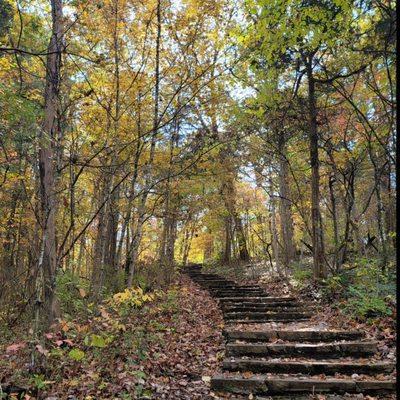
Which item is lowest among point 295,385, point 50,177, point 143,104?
point 295,385

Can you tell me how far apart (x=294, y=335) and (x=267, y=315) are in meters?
1.49

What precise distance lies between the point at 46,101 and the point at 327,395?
5.47 meters

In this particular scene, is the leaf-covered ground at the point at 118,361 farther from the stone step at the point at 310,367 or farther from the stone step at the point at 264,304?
the stone step at the point at 264,304

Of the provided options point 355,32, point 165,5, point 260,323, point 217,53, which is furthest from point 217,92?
point 260,323

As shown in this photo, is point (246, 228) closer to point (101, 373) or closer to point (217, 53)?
point (217, 53)

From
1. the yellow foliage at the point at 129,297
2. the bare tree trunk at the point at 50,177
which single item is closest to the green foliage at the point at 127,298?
the yellow foliage at the point at 129,297

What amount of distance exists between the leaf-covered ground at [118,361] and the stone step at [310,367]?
1.43 feet

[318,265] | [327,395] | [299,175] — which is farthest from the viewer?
[299,175]

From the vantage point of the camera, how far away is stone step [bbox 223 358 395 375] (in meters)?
4.87

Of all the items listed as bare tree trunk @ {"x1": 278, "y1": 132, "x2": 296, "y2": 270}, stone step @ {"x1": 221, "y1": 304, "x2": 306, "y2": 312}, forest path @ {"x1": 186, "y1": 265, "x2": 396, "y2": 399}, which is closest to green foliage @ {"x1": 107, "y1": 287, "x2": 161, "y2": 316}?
forest path @ {"x1": 186, "y1": 265, "x2": 396, "y2": 399}

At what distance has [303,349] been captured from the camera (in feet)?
18.2

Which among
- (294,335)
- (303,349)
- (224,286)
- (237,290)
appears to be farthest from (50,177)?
(224,286)

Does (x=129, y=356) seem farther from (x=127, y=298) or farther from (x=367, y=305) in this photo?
(x=367, y=305)

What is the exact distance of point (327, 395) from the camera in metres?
4.40
